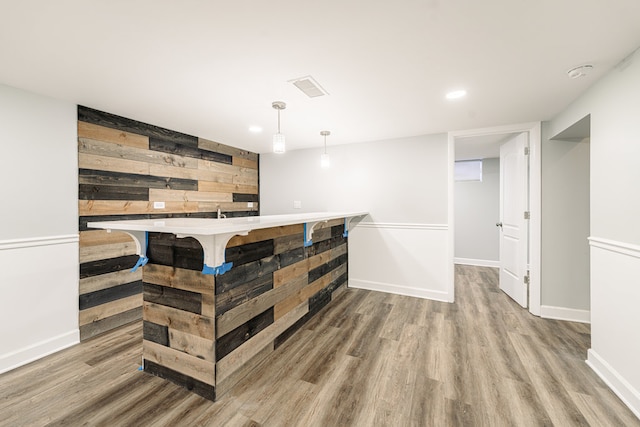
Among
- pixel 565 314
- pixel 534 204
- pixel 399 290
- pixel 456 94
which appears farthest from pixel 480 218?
pixel 456 94

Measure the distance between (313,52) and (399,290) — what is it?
3.22m

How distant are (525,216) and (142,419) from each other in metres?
4.08

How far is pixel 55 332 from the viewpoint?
232cm

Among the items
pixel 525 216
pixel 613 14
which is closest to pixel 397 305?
pixel 525 216

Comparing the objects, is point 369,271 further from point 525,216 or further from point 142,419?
point 142,419

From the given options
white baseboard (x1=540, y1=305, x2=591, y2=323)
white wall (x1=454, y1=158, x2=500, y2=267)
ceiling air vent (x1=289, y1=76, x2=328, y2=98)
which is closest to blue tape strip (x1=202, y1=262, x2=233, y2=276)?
ceiling air vent (x1=289, y1=76, x2=328, y2=98)

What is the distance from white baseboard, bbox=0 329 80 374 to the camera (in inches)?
80.7

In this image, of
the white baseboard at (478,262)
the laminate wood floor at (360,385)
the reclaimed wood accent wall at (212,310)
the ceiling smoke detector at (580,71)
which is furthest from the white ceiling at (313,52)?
the white baseboard at (478,262)

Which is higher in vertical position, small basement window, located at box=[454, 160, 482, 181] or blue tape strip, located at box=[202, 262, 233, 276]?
small basement window, located at box=[454, 160, 482, 181]

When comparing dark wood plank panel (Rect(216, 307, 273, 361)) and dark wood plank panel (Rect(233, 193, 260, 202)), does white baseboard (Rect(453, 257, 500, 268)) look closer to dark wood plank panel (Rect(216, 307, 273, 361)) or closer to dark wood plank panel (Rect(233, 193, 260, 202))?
dark wood plank panel (Rect(233, 193, 260, 202))

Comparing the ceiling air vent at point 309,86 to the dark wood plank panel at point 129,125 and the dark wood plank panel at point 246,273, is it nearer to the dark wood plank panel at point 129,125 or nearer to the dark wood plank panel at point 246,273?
the dark wood plank panel at point 246,273

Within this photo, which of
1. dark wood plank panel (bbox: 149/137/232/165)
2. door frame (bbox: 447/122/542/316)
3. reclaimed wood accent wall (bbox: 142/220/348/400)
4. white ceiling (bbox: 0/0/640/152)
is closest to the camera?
white ceiling (bbox: 0/0/640/152)

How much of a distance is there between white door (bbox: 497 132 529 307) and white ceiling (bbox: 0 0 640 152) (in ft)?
2.68

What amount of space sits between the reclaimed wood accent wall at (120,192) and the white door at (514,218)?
423 cm
